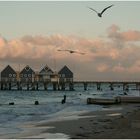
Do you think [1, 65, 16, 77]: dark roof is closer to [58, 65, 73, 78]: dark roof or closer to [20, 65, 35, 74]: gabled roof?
[20, 65, 35, 74]: gabled roof

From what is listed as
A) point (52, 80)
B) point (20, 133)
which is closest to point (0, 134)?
point (20, 133)

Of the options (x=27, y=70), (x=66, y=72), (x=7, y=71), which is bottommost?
(x=66, y=72)

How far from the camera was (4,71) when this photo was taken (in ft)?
505

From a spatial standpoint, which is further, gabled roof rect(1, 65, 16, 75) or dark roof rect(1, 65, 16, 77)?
gabled roof rect(1, 65, 16, 75)

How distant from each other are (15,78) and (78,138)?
436 ft

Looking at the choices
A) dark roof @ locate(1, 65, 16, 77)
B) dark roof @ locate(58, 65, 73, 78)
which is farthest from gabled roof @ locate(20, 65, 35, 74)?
dark roof @ locate(58, 65, 73, 78)

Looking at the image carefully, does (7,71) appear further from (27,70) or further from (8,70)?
(27,70)

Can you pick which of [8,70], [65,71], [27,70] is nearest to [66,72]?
[65,71]

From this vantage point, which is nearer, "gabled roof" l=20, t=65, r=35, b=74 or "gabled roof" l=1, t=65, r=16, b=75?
"gabled roof" l=20, t=65, r=35, b=74

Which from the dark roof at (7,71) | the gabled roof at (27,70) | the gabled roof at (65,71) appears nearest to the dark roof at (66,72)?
the gabled roof at (65,71)

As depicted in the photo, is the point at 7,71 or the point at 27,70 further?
the point at 7,71

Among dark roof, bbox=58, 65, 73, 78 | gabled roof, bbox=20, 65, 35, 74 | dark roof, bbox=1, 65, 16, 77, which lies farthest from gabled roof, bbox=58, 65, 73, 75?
dark roof, bbox=1, 65, 16, 77

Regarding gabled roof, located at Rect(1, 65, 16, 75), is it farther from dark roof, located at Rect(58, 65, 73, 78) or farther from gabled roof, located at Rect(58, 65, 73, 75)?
dark roof, located at Rect(58, 65, 73, 78)

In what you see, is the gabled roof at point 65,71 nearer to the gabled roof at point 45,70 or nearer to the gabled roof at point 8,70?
the gabled roof at point 45,70
